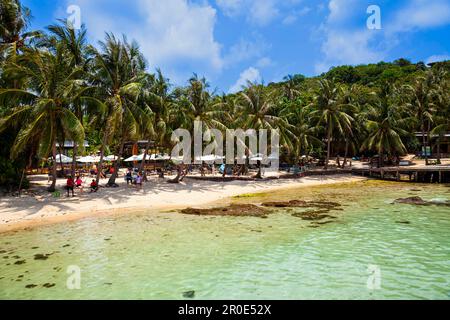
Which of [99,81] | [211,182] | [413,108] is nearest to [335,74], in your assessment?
[413,108]

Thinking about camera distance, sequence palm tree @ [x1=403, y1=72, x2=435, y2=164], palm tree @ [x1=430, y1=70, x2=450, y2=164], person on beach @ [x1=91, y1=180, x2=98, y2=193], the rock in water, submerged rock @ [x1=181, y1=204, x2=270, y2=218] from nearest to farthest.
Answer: submerged rock @ [x1=181, y1=204, x2=270, y2=218]
the rock in water
person on beach @ [x1=91, y1=180, x2=98, y2=193]
palm tree @ [x1=430, y1=70, x2=450, y2=164]
palm tree @ [x1=403, y1=72, x2=435, y2=164]

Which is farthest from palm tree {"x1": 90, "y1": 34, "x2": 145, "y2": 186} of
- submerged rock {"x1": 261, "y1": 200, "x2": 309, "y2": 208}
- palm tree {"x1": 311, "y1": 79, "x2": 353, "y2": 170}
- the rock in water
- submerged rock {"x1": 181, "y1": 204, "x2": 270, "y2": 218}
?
palm tree {"x1": 311, "y1": 79, "x2": 353, "y2": 170}

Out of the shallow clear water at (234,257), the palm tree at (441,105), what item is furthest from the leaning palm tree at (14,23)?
the palm tree at (441,105)

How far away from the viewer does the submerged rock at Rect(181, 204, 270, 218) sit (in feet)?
59.2

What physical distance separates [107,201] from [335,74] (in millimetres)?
76619

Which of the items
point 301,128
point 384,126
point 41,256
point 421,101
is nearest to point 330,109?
point 301,128

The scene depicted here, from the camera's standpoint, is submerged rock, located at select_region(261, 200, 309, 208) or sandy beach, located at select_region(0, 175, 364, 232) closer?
sandy beach, located at select_region(0, 175, 364, 232)

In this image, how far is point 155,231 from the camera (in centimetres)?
1478

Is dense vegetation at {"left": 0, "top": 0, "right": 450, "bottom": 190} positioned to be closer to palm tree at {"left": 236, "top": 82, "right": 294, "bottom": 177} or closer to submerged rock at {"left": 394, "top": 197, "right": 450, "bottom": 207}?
palm tree at {"left": 236, "top": 82, "right": 294, "bottom": 177}

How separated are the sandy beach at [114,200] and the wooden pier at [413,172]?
12.7 metres

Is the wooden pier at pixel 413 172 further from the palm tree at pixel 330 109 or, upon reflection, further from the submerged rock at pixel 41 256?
the submerged rock at pixel 41 256

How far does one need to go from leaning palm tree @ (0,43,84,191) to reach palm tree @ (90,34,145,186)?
2.48 meters

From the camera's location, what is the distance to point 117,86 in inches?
940

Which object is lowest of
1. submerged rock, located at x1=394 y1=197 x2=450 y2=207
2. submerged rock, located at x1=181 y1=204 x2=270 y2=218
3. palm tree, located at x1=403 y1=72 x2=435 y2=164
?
submerged rock, located at x1=181 y1=204 x2=270 y2=218
